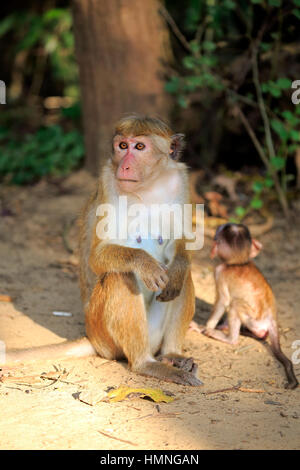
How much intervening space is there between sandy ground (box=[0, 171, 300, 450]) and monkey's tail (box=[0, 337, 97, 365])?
0.16 feet

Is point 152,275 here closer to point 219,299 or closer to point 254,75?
point 219,299

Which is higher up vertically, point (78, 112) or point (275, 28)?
point (275, 28)

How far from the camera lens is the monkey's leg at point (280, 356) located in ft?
13.2

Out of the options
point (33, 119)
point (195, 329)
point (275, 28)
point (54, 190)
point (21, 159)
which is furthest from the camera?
point (33, 119)

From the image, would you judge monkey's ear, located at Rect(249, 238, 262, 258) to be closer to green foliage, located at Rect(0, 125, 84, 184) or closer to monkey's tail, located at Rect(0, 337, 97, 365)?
monkey's tail, located at Rect(0, 337, 97, 365)

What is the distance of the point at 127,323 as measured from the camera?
13.4 feet

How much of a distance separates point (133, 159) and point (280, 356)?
1.75 metres

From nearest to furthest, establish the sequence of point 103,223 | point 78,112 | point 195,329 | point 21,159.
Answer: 1. point 103,223
2. point 195,329
3. point 21,159
4. point 78,112

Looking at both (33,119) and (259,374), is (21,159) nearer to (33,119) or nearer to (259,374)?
(33,119)

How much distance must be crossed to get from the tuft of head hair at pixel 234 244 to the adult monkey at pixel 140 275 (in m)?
0.63

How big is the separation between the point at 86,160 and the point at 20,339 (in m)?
4.03

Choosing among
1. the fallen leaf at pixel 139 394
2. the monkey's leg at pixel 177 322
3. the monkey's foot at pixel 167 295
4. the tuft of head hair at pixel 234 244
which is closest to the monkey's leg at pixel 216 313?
the tuft of head hair at pixel 234 244

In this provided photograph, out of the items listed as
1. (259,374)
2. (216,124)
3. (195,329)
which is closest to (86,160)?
(216,124)
